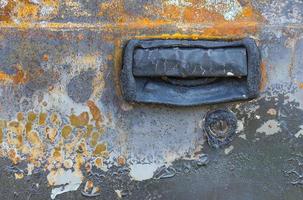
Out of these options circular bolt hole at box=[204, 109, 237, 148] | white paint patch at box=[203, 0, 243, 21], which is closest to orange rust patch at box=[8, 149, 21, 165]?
circular bolt hole at box=[204, 109, 237, 148]

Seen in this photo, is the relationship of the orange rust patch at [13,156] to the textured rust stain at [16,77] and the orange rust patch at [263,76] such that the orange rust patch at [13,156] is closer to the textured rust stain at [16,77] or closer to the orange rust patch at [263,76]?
the textured rust stain at [16,77]

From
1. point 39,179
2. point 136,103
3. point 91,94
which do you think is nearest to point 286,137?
point 136,103

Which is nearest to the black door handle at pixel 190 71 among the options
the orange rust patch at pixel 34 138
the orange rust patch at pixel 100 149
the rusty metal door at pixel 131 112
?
the rusty metal door at pixel 131 112

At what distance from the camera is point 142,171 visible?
1.78 m

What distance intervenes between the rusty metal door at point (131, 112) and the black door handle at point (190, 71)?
25 mm

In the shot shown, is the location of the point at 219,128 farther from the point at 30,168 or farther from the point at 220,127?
the point at 30,168

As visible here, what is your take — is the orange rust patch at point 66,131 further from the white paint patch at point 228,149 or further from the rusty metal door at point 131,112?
the white paint patch at point 228,149

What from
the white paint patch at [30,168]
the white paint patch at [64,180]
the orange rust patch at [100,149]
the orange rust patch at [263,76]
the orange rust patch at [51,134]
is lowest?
the white paint patch at [64,180]

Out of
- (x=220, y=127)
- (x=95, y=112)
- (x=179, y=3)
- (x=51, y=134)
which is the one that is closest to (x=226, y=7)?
(x=179, y=3)

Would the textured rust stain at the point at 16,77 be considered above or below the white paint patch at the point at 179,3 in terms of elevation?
below

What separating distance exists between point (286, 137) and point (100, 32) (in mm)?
513

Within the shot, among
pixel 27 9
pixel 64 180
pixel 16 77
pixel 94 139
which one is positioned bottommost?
pixel 64 180

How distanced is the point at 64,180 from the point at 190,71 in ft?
1.34

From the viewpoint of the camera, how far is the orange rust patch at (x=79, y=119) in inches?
69.9
